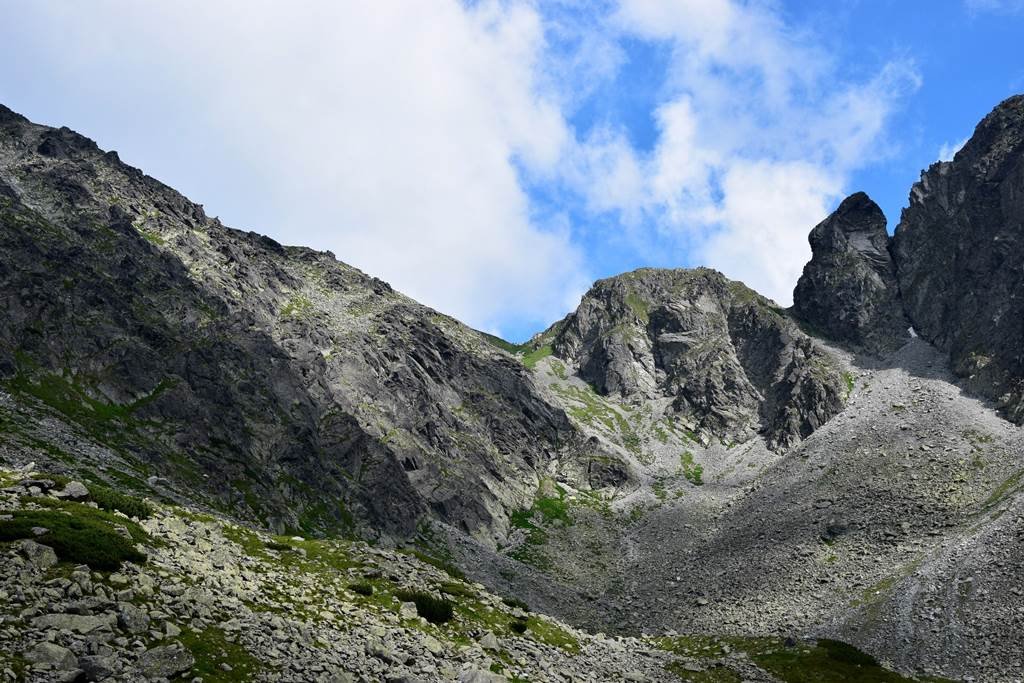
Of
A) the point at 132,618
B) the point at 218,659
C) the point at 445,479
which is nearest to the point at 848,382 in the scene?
the point at 445,479

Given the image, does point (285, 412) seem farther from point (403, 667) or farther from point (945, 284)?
point (945, 284)

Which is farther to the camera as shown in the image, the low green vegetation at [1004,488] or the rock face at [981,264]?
the rock face at [981,264]

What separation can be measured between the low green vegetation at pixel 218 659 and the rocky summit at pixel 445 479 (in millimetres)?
156

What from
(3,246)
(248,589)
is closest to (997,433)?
(248,589)

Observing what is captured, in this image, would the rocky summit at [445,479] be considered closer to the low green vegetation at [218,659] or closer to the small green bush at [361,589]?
the low green vegetation at [218,659]

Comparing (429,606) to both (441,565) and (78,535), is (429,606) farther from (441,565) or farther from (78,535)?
(441,565)

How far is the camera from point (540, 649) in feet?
129

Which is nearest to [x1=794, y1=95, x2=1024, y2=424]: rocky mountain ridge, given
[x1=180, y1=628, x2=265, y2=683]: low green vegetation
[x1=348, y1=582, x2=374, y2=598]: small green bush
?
[x1=348, y1=582, x2=374, y2=598]: small green bush

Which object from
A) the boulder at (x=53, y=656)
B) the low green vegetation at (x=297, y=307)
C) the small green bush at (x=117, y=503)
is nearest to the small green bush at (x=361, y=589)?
the small green bush at (x=117, y=503)

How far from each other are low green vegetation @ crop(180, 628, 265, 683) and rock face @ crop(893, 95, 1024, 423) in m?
146

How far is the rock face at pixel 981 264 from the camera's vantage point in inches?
5615

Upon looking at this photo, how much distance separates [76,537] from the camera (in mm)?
24953

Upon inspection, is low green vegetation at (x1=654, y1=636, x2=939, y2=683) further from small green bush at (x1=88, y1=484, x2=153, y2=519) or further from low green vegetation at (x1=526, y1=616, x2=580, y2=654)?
small green bush at (x1=88, y1=484, x2=153, y2=519)

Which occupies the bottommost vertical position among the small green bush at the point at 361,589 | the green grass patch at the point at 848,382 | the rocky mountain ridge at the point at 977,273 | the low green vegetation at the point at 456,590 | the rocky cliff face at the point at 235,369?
the small green bush at the point at 361,589
